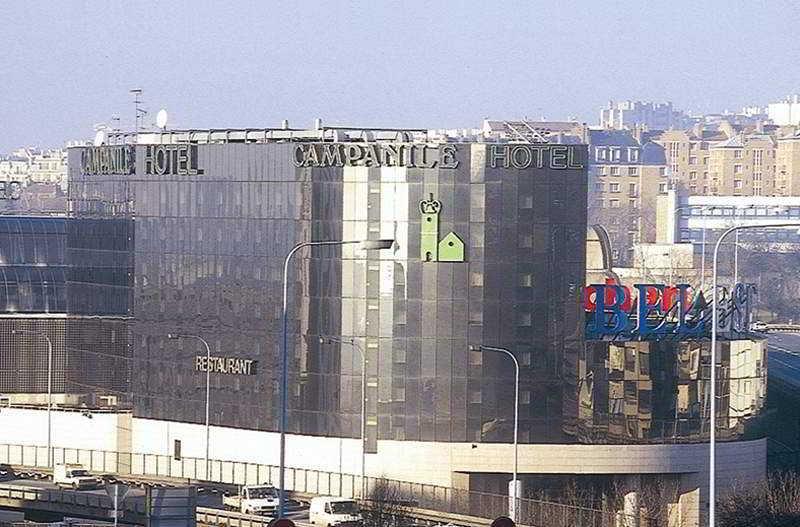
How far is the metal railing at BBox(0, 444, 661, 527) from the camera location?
79875mm

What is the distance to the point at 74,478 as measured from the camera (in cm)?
8944

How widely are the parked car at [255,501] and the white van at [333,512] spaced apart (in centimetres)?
185

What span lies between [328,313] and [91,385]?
711 inches

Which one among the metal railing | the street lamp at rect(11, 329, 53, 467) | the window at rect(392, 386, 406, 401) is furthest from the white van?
the street lamp at rect(11, 329, 53, 467)

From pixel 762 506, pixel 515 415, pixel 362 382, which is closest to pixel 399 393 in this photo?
pixel 362 382

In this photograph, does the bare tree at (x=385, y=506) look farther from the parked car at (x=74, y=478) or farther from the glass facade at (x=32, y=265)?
the glass facade at (x=32, y=265)

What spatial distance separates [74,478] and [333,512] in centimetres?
1569

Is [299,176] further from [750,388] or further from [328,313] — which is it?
[750,388]

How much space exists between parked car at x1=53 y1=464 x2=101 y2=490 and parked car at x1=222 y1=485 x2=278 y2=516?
7.30 m

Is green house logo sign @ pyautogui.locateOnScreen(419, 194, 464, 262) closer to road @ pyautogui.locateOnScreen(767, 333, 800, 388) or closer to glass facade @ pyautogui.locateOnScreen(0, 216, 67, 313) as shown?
glass facade @ pyautogui.locateOnScreen(0, 216, 67, 313)

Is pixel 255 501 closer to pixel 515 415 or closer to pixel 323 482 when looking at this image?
pixel 323 482

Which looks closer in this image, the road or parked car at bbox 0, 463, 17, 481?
parked car at bbox 0, 463, 17, 481

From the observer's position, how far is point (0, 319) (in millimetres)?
110938

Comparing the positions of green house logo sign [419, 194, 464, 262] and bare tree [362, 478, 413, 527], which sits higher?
green house logo sign [419, 194, 464, 262]
